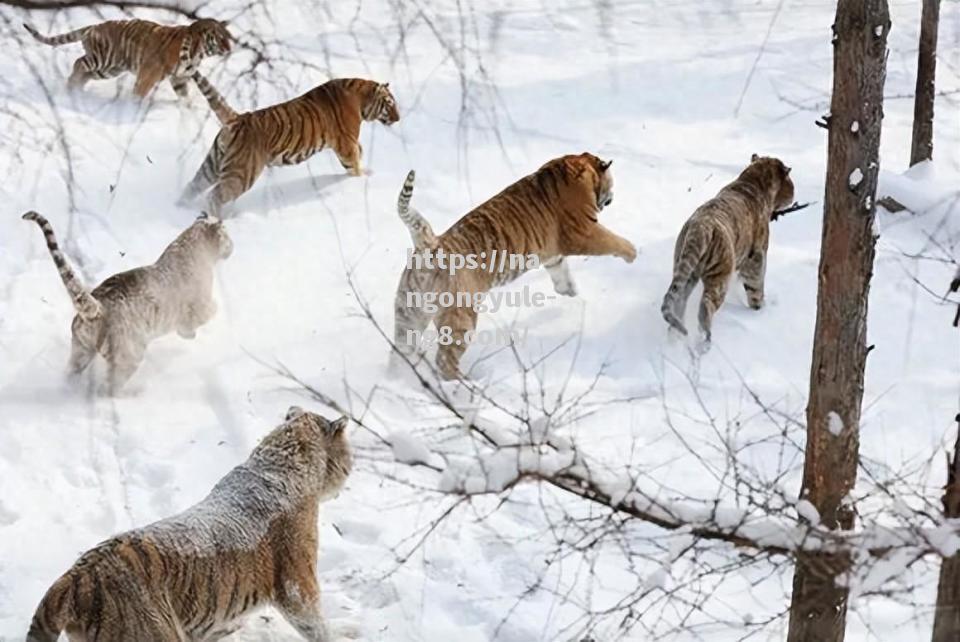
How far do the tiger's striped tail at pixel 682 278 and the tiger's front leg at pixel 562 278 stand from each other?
0.75m

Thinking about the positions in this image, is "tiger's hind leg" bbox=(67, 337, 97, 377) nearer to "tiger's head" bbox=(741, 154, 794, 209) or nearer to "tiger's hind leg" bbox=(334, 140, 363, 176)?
"tiger's hind leg" bbox=(334, 140, 363, 176)

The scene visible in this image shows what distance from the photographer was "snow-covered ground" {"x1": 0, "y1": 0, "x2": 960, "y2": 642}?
18.6ft

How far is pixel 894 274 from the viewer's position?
8930mm

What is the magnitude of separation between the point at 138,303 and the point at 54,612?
2827mm

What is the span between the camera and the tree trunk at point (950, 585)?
4.17 meters

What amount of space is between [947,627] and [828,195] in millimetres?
1411

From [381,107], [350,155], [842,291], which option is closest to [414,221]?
[350,155]

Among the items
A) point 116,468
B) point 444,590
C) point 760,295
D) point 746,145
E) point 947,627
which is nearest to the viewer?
point 947,627

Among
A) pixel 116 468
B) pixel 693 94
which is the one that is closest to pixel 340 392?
pixel 116 468

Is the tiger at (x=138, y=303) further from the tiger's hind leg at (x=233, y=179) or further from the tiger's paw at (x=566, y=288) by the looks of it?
the tiger's paw at (x=566, y=288)

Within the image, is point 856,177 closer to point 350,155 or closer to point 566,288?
point 566,288

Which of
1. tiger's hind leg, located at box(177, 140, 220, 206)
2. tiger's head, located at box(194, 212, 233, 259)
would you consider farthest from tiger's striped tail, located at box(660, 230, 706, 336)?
tiger's hind leg, located at box(177, 140, 220, 206)

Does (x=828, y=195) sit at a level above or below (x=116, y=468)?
above

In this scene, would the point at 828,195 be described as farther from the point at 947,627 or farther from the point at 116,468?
the point at 116,468
